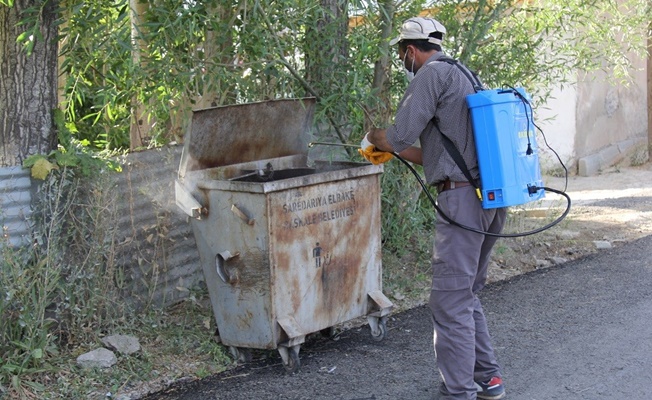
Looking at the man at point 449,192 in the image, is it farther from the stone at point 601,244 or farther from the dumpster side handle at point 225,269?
the stone at point 601,244

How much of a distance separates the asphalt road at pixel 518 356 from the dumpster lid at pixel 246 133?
4.36 feet

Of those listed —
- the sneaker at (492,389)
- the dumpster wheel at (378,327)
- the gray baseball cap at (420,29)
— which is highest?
the gray baseball cap at (420,29)

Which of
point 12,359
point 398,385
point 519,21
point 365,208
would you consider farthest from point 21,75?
point 519,21

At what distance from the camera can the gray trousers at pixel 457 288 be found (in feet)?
15.1

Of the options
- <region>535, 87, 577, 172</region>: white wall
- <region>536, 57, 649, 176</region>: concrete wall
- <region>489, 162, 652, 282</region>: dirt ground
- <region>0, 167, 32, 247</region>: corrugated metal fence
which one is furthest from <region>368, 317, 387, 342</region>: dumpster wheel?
<region>535, 87, 577, 172</region>: white wall

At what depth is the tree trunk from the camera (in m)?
5.62

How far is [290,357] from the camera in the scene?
212 inches

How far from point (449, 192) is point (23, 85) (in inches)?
113

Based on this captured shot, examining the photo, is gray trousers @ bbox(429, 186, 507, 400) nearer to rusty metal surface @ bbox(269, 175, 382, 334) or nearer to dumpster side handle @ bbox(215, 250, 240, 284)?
rusty metal surface @ bbox(269, 175, 382, 334)

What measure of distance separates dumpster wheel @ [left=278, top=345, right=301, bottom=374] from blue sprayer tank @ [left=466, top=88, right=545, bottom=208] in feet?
5.17

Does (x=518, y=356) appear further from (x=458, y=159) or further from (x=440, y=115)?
(x=440, y=115)

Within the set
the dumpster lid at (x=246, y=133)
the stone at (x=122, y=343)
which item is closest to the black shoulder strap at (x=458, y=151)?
the dumpster lid at (x=246, y=133)

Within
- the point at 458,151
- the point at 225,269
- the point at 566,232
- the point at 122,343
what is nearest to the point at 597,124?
the point at 566,232

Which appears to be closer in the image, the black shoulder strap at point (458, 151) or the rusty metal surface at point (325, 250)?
the black shoulder strap at point (458, 151)
